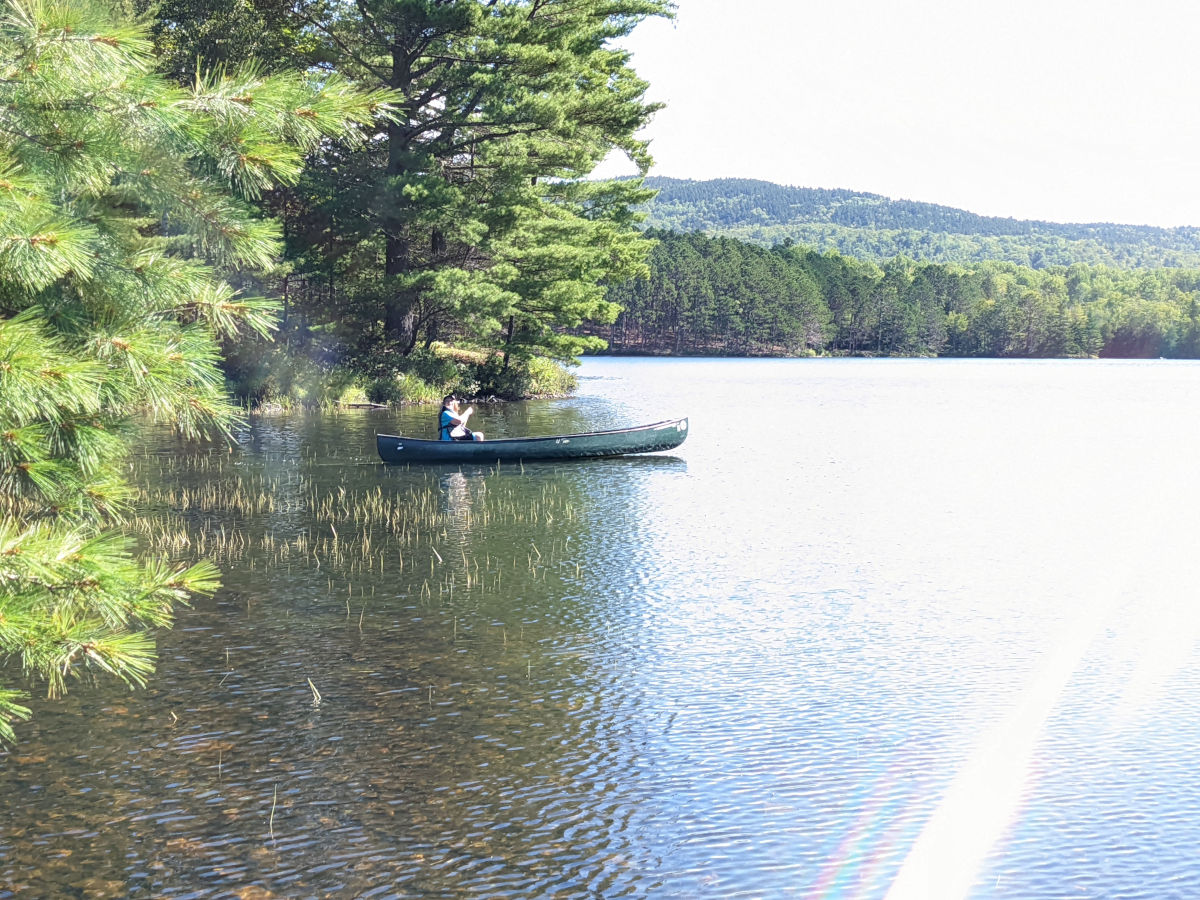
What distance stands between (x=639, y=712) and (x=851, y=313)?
137 meters

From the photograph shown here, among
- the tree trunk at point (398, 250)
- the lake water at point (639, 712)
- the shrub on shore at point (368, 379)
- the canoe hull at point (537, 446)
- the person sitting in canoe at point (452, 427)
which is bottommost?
the lake water at point (639, 712)

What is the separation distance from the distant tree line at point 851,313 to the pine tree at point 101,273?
381 ft

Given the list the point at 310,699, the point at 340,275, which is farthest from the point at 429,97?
the point at 310,699

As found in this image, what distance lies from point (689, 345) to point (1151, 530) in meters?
115

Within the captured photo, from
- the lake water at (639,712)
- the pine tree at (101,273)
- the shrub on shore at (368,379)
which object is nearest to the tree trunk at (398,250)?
the shrub on shore at (368,379)

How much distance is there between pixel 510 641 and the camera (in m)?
11.3

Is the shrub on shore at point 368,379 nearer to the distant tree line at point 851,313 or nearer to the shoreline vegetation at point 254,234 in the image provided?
the shoreline vegetation at point 254,234

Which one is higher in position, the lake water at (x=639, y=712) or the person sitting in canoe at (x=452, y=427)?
Answer: the person sitting in canoe at (x=452, y=427)

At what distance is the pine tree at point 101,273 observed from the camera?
4.82 metres

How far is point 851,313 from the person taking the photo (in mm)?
141625

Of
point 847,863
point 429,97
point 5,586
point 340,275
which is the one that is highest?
point 429,97

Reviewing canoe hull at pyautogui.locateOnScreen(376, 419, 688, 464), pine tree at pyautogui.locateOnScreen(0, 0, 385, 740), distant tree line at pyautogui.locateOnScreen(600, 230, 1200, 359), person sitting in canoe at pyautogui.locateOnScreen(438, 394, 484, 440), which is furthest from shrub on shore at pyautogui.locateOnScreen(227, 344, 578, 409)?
distant tree line at pyautogui.locateOnScreen(600, 230, 1200, 359)

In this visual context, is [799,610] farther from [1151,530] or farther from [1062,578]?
[1151,530]

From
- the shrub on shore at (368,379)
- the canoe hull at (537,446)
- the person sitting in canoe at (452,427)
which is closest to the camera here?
the canoe hull at (537,446)
